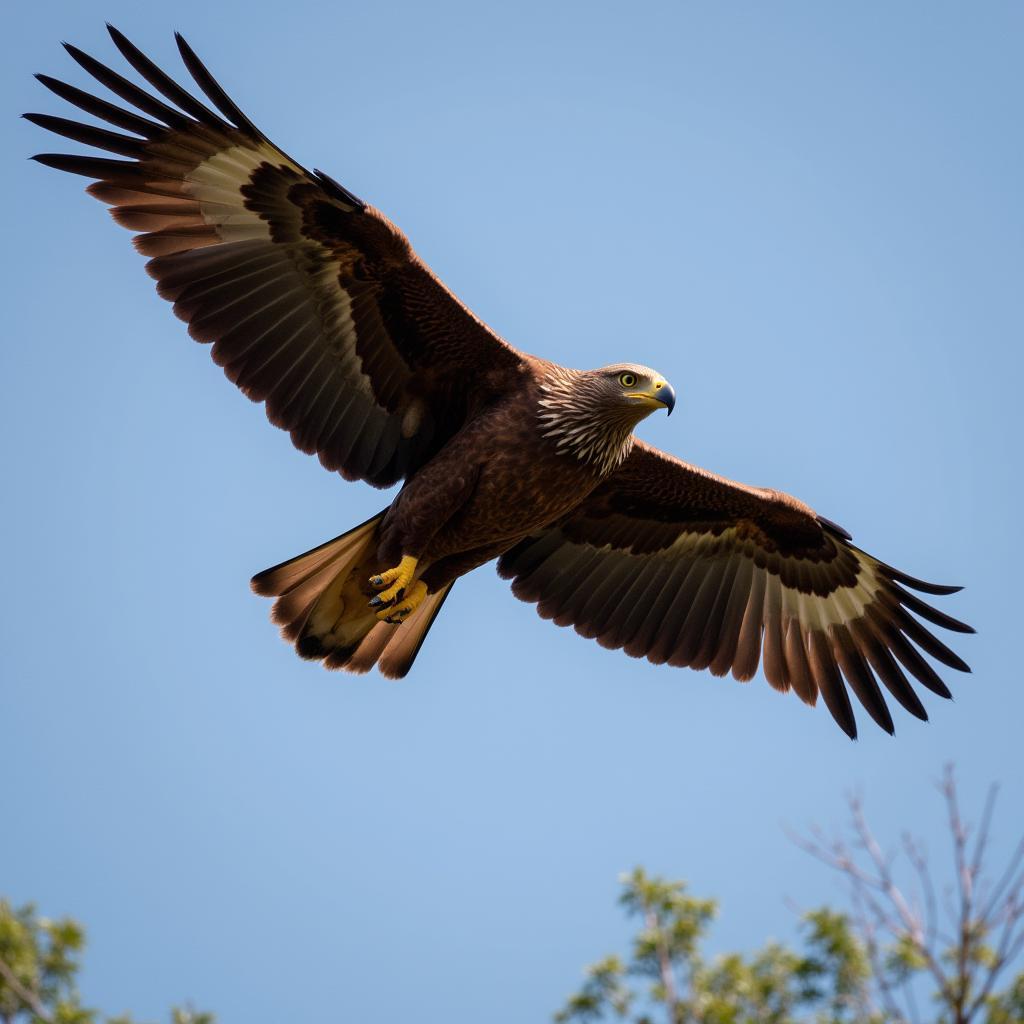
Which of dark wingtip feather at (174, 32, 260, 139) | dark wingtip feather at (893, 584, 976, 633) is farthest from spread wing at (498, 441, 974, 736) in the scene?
dark wingtip feather at (174, 32, 260, 139)

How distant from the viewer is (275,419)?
342 inches

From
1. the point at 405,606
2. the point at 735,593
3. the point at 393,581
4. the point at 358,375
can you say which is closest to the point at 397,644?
the point at 405,606

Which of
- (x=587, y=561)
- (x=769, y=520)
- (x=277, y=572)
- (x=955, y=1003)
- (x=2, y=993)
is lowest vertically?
(x=2, y=993)

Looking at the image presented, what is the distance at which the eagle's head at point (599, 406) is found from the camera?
8477mm

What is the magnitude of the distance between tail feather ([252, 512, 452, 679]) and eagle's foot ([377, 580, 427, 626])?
274 millimetres

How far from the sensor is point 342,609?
30.1ft

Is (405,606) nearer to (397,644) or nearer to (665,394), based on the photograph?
(397,644)

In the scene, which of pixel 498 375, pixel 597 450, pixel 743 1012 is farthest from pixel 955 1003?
pixel 743 1012

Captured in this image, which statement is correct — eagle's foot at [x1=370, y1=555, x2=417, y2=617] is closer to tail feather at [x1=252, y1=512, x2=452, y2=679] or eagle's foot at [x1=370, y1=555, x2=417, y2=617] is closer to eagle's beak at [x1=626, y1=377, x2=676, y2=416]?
tail feather at [x1=252, y1=512, x2=452, y2=679]

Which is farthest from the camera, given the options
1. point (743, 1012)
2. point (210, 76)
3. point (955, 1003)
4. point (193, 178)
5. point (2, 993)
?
point (743, 1012)

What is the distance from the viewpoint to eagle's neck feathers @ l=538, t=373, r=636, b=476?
8.47m

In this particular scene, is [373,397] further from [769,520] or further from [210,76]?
[769,520]

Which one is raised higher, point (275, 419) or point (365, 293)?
point (365, 293)

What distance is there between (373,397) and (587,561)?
92.0 inches
